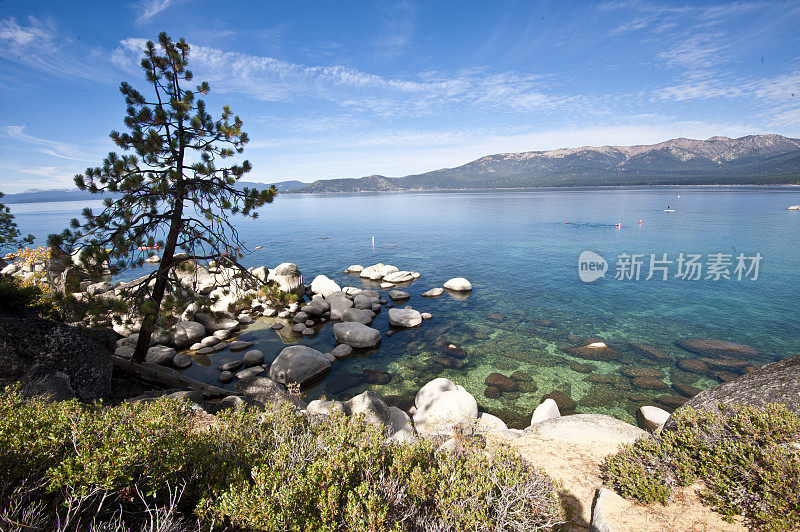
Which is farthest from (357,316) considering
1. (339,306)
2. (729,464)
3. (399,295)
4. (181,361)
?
(729,464)

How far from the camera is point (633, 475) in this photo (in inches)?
256

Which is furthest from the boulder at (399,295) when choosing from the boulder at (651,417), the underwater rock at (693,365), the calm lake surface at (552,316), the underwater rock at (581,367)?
the underwater rock at (693,365)

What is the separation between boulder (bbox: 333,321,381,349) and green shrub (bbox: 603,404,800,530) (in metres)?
14.6

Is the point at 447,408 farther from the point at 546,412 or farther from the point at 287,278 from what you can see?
the point at 287,278

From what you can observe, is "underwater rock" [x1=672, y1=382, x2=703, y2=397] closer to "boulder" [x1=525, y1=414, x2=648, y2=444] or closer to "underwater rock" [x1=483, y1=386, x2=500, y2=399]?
"boulder" [x1=525, y1=414, x2=648, y2=444]

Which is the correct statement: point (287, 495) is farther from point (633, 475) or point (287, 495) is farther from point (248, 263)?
point (248, 263)

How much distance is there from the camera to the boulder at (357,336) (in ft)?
66.2

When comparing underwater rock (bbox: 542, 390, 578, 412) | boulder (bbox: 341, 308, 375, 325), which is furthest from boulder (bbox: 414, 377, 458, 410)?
boulder (bbox: 341, 308, 375, 325)

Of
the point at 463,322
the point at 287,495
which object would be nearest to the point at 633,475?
the point at 287,495

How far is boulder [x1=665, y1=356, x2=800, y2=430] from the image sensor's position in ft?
24.3

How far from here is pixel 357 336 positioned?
66.7 feet

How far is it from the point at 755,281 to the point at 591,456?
3755 cm

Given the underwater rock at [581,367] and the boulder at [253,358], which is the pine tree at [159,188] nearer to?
the boulder at [253,358]

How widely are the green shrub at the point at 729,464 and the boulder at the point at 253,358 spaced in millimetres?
17209
